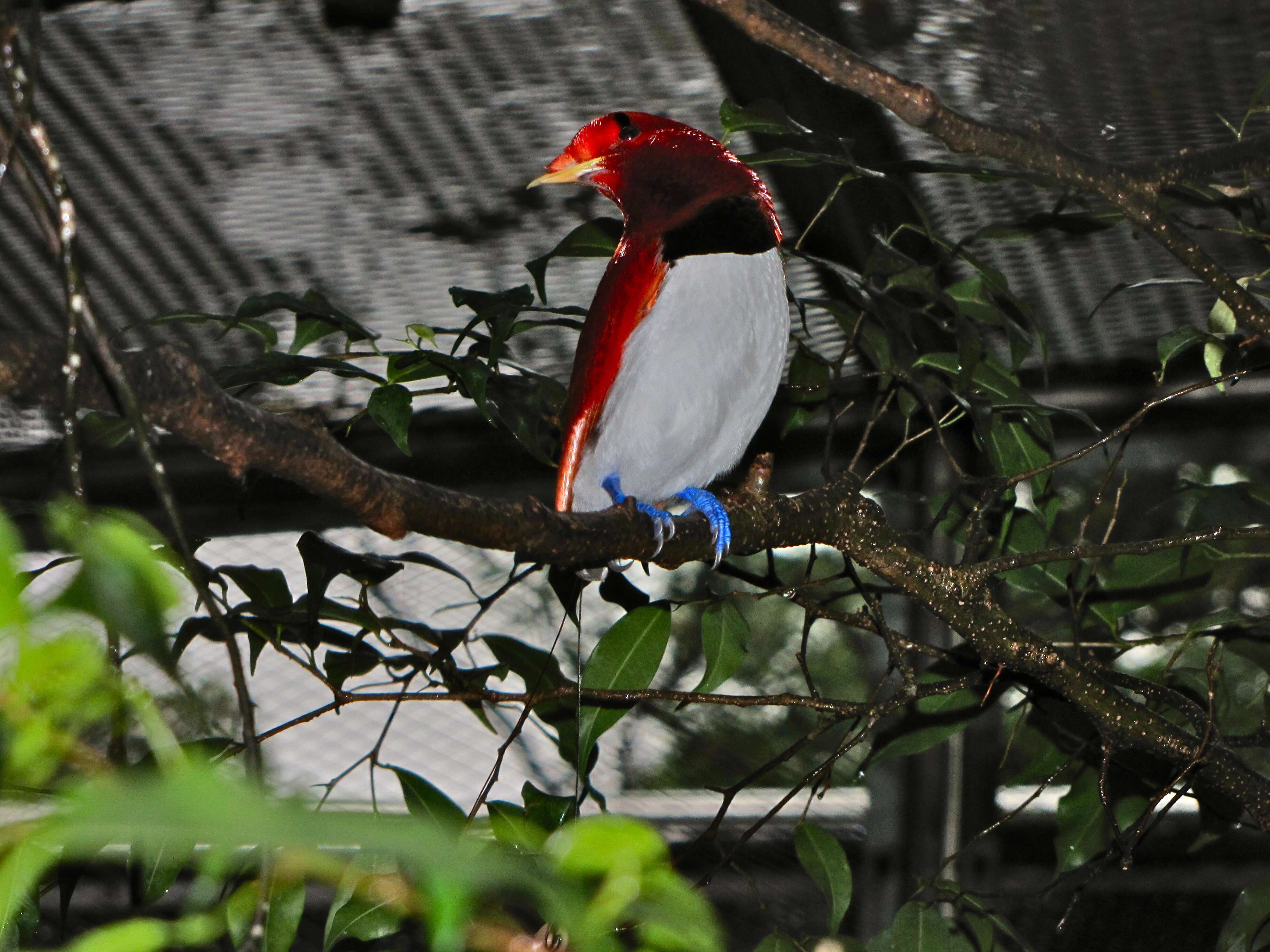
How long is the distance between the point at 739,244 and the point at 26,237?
0.76 meters

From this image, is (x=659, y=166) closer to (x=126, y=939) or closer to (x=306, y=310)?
(x=306, y=310)

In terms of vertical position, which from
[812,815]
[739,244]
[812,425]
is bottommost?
[812,815]

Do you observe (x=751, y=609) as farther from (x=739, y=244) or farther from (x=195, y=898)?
(x=195, y=898)

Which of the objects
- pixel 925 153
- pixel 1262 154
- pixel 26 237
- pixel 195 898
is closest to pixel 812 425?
pixel 925 153

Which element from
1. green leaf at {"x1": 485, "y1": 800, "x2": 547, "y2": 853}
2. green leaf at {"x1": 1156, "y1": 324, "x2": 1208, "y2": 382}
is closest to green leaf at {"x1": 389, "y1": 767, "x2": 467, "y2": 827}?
green leaf at {"x1": 485, "y1": 800, "x2": 547, "y2": 853}

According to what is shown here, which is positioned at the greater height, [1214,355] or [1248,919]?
[1214,355]

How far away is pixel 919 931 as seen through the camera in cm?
85

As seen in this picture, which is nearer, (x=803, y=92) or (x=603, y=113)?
(x=803, y=92)

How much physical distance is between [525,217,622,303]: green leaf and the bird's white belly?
0.06 metres

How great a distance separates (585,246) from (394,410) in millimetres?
280

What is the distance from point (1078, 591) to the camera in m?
1.03

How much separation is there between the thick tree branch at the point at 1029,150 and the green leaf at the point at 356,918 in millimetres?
597

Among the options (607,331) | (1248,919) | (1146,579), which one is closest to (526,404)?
(607,331)

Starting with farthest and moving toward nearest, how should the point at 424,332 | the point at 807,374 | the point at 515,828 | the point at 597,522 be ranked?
the point at 807,374 → the point at 424,332 → the point at 515,828 → the point at 597,522
